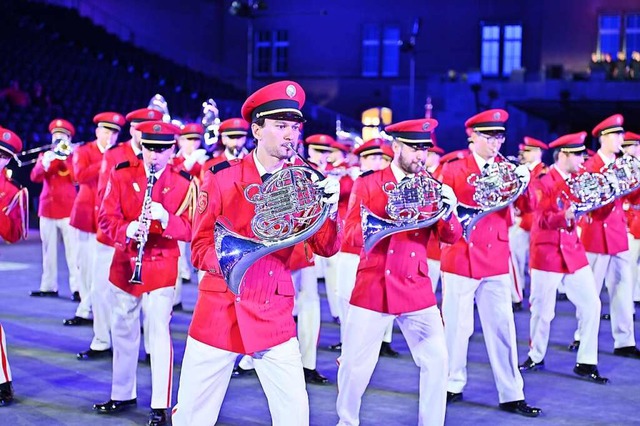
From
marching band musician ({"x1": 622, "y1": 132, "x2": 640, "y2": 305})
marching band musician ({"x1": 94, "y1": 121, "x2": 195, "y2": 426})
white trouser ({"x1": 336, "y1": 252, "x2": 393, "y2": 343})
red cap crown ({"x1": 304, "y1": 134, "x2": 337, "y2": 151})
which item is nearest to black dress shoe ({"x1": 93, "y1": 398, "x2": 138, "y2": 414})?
marching band musician ({"x1": 94, "y1": 121, "x2": 195, "y2": 426})

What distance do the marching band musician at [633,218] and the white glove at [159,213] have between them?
5.42m

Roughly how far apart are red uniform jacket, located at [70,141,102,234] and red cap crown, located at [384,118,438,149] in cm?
499

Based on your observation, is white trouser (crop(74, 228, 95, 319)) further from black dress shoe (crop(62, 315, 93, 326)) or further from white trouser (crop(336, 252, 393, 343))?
white trouser (crop(336, 252, 393, 343))

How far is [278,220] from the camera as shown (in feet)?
13.9

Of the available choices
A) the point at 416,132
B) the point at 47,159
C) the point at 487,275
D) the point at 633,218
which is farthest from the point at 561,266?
the point at 47,159

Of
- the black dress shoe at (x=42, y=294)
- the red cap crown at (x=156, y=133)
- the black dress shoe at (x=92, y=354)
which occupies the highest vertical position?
the red cap crown at (x=156, y=133)

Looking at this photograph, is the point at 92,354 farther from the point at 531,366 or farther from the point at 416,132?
the point at 416,132

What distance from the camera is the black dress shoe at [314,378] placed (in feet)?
25.4

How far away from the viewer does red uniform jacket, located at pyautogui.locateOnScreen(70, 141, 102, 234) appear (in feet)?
Answer: 33.3

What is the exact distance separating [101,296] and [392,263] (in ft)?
11.2

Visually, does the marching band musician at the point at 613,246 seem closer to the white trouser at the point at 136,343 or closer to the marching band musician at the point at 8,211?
the white trouser at the point at 136,343

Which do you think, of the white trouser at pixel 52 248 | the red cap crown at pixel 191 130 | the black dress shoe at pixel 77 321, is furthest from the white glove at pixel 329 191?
the white trouser at pixel 52 248

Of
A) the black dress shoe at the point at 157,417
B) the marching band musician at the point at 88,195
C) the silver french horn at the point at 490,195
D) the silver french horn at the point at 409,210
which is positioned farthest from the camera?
the marching band musician at the point at 88,195

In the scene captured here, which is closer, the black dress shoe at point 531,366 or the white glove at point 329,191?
the white glove at point 329,191
